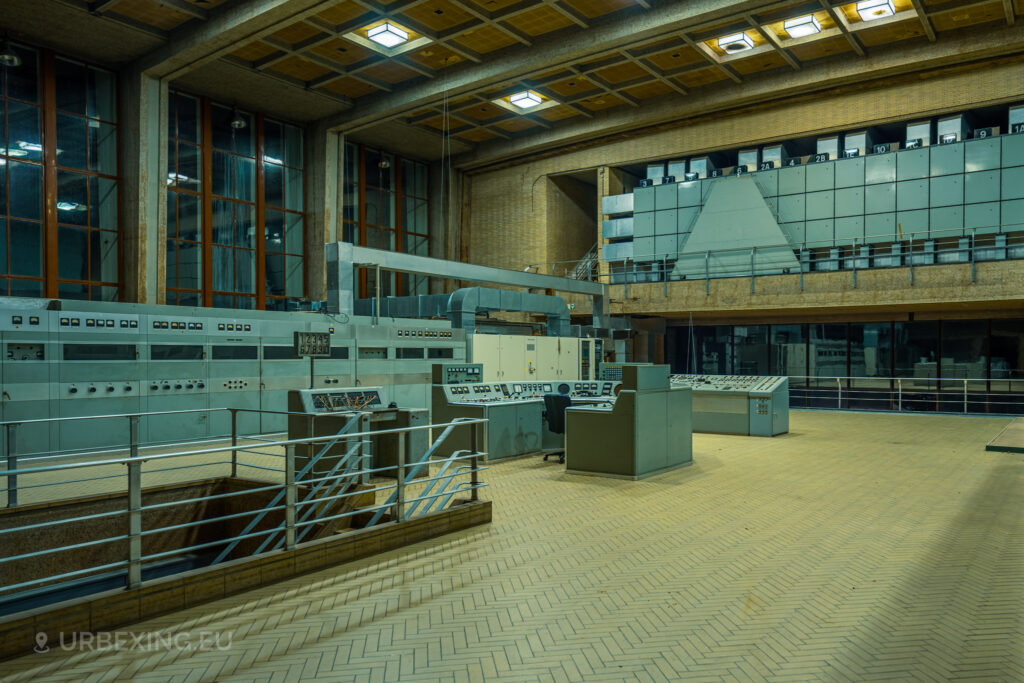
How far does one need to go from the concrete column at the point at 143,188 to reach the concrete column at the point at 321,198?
198 inches

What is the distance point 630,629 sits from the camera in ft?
13.8

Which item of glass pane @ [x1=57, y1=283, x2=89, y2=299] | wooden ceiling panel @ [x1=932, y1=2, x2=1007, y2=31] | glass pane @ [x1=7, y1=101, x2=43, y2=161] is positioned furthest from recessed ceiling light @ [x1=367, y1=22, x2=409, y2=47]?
wooden ceiling panel @ [x1=932, y1=2, x2=1007, y2=31]

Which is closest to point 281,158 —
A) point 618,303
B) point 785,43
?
point 618,303

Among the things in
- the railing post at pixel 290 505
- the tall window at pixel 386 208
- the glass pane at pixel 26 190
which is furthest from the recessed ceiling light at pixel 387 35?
the railing post at pixel 290 505

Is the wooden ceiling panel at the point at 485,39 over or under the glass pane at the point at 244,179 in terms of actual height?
over

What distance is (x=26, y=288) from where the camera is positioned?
16.3m

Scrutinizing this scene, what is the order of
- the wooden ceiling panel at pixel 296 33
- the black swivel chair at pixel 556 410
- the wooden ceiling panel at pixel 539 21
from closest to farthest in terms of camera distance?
the black swivel chair at pixel 556 410
the wooden ceiling panel at pixel 539 21
the wooden ceiling panel at pixel 296 33

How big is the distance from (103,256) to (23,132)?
328cm

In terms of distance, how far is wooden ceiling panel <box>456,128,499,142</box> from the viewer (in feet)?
79.9

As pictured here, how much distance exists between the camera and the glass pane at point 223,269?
20.0 meters

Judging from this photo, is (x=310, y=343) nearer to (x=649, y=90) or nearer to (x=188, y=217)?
(x=188, y=217)

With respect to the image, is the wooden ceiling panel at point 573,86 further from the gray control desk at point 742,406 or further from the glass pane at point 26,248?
the glass pane at point 26,248

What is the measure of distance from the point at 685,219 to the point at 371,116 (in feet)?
34.5

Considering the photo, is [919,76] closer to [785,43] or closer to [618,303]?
[785,43]
